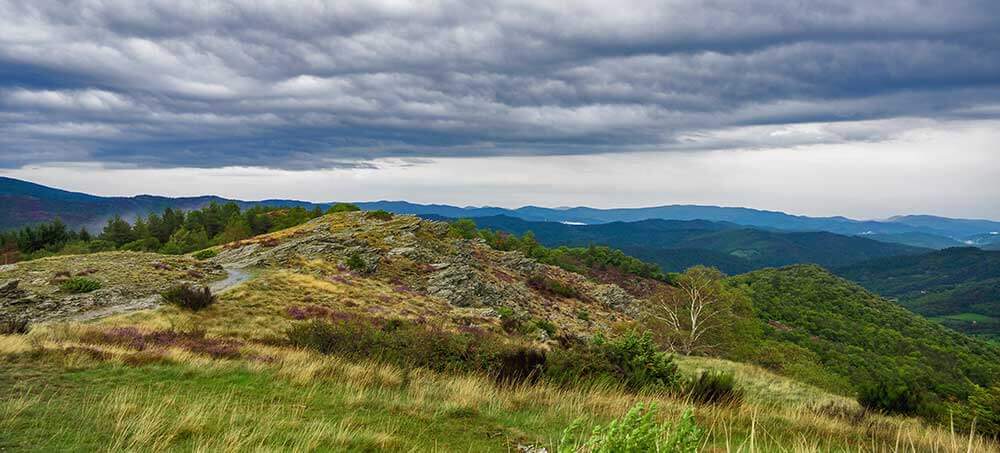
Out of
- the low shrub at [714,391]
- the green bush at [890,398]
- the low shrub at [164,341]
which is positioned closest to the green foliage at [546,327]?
the green bush at [890,398]

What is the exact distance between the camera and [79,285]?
91.9 ft

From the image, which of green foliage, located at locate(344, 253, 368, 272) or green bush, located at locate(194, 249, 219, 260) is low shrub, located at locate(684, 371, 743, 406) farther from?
green bush, located at locate(194, 249, 219, 260)

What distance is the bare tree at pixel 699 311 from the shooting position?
136 feet

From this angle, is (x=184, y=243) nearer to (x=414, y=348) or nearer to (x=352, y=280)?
(x=352, y=280)

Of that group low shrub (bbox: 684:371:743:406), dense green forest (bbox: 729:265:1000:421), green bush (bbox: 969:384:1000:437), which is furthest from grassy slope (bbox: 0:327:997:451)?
dense green forest (bbox: 729:265:1000:421)

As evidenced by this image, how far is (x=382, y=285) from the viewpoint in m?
44.8

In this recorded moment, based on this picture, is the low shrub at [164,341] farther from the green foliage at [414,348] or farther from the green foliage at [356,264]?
the green foliage at [356,264]

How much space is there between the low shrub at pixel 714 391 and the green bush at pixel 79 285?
31523mm

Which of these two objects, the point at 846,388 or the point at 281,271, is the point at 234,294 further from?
the point at 846,388

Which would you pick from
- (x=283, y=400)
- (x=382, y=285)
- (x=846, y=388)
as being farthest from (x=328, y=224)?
(x=283, y=400)

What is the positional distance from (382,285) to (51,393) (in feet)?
120

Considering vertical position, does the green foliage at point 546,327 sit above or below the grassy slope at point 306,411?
below

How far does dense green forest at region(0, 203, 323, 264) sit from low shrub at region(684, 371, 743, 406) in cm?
8183

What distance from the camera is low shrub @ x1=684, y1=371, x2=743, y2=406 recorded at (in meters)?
11.0
